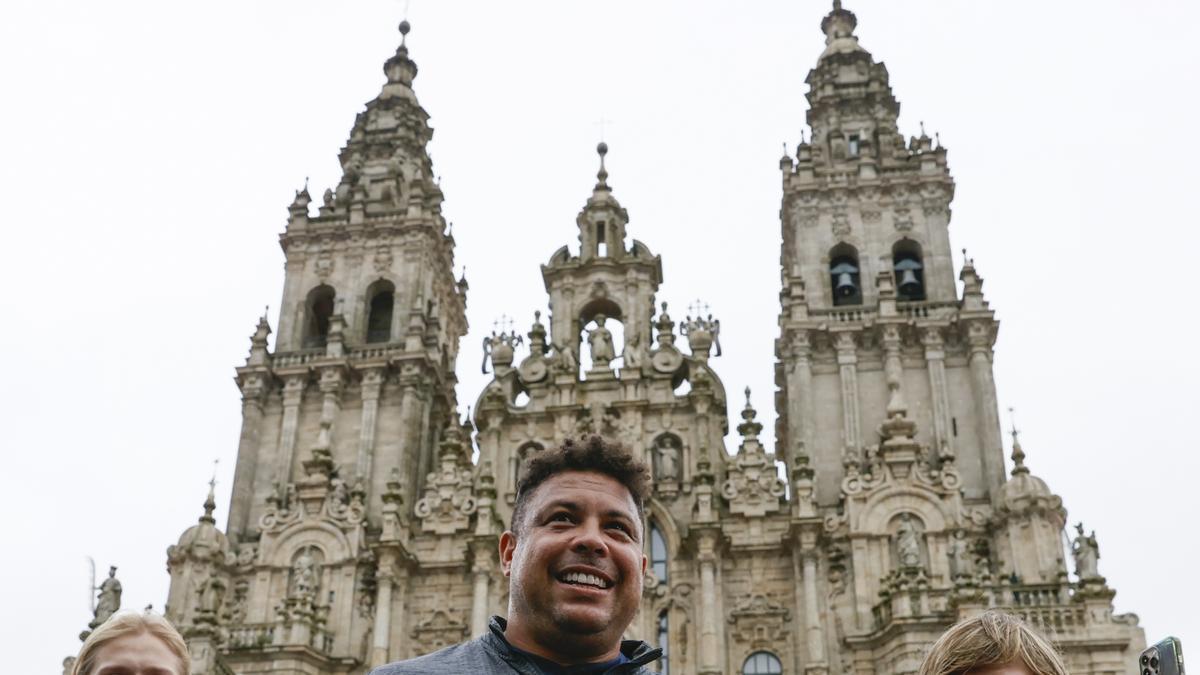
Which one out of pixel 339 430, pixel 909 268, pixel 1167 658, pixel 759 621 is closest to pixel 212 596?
pixel 339 430

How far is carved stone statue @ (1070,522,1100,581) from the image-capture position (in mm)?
28058

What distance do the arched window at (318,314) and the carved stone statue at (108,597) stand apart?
373 inches

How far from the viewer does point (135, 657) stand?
5.45 metres

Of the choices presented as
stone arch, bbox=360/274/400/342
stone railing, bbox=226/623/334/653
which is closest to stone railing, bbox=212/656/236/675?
stone railing, bbox=226/623/334/653

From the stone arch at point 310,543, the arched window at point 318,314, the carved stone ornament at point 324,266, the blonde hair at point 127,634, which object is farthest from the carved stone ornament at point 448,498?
the blonde hair at point 127,634

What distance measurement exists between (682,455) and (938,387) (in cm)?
687

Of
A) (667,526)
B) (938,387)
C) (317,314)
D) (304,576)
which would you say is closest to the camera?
(667,526)

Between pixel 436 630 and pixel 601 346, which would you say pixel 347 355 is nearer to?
pixel 601 346

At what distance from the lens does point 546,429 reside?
33.7m

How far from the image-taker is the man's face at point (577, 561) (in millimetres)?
4293

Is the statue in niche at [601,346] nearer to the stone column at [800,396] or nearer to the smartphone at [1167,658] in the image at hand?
the stone column at [800,396]

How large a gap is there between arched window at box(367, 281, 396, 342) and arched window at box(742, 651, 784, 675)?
15.2 meters

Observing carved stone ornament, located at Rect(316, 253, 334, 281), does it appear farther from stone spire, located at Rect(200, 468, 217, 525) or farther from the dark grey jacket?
the dark grey jacket

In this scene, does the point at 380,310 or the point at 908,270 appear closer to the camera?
the point at 908,270
